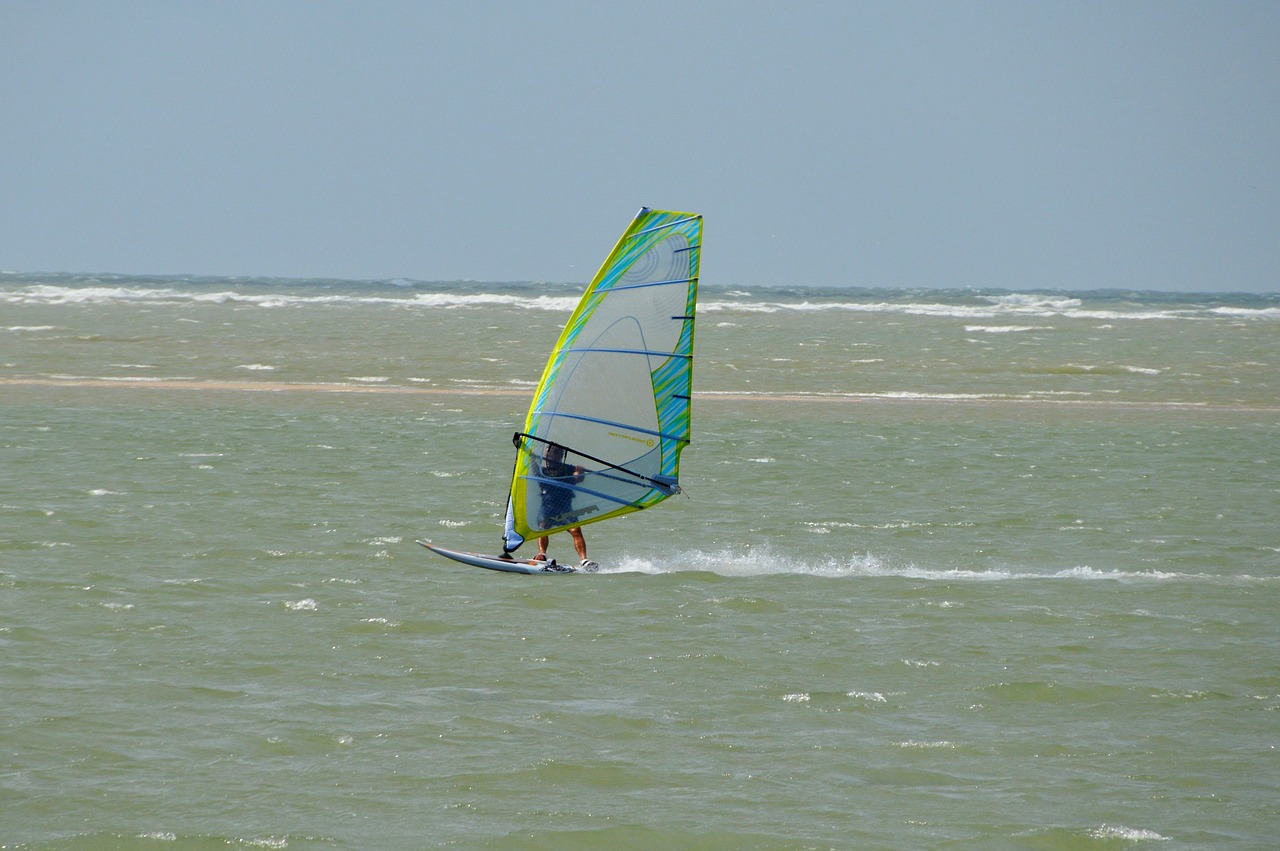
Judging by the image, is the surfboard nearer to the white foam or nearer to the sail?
the sail

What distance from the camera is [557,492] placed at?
1555 centimetres

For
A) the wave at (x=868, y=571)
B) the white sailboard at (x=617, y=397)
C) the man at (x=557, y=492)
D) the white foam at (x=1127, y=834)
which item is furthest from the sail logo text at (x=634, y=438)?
→ the white foam at (x=1127, y=834)

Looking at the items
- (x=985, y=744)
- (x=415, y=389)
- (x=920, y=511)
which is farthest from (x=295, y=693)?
(x=415, y=389)

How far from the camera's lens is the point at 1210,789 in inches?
356

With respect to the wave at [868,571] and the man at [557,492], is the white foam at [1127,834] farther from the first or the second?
the man at [557,492]

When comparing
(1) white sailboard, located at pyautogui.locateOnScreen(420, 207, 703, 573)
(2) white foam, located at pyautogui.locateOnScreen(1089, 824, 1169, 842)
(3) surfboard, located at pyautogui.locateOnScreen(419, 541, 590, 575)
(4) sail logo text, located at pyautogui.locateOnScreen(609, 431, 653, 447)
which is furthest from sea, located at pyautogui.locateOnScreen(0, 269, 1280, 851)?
(4) sail logo text, located at pyautogui.locateOnScreen(609, 431, 653, 447)

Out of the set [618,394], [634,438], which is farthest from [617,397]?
[634,438]

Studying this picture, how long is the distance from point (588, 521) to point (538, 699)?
5.31 metres

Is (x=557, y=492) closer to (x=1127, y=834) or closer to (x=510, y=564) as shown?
(x=510, y=564)

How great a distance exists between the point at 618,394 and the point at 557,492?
4.08 ft

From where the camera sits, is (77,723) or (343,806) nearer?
(343,806)

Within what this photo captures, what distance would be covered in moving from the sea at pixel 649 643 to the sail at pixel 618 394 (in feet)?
2.67

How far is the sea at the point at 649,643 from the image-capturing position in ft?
28.1

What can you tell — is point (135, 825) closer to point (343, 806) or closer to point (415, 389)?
point (343, 806)
